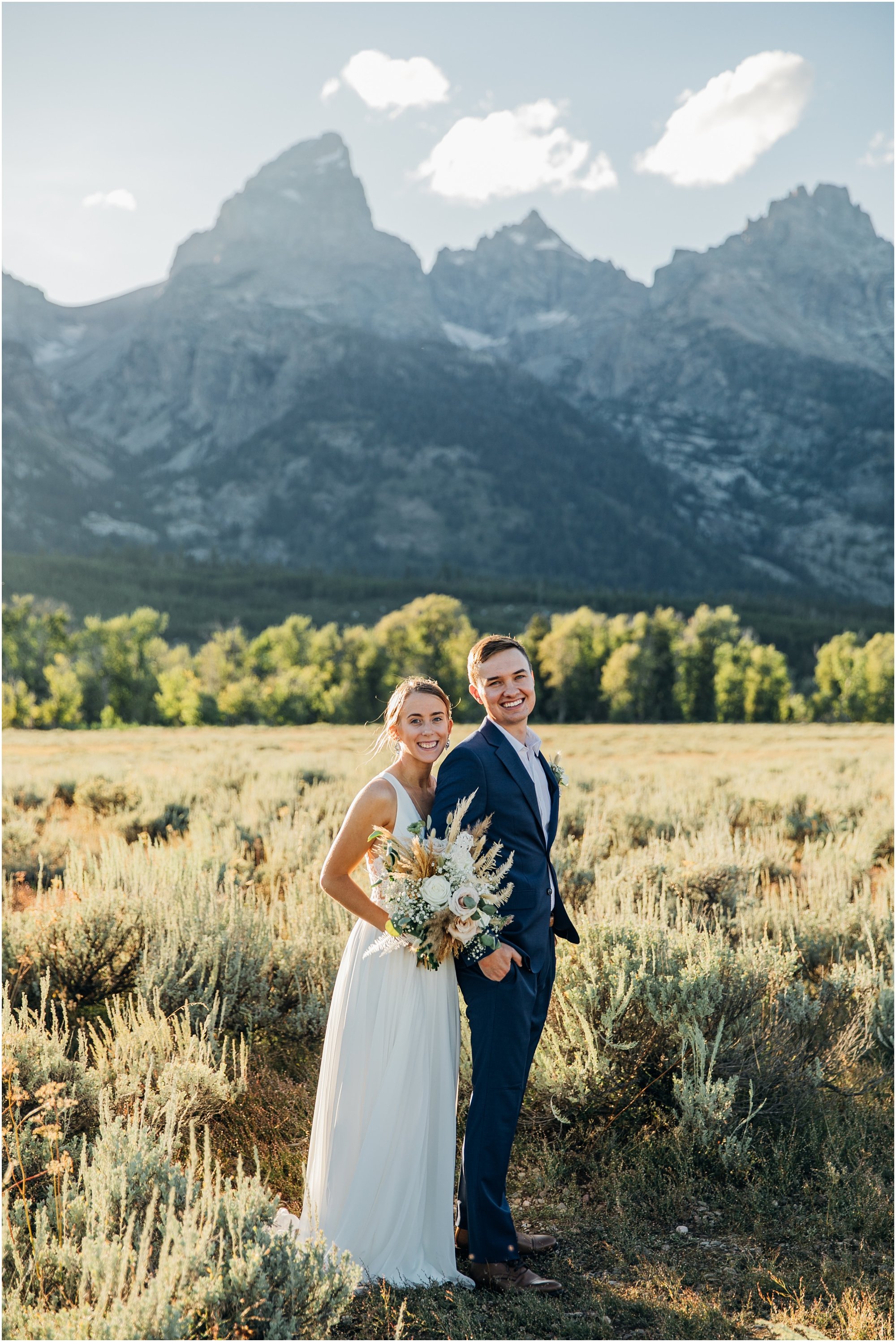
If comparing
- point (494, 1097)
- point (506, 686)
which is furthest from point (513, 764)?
point (494, 1097)

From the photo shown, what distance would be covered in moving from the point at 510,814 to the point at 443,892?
509 mm

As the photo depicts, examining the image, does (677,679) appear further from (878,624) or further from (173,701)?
(878,624)

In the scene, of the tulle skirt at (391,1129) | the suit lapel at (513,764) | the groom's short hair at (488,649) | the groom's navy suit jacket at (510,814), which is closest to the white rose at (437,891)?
the groom's navy suit jacket at (510,814)

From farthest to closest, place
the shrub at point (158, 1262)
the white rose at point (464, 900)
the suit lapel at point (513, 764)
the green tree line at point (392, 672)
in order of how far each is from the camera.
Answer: the green tree line at point (392, 672) < the suit lapel at point (513, 764) < the white rose at point (464, 900) < the shrub at point (158, 1262)

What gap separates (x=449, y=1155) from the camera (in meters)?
3.50

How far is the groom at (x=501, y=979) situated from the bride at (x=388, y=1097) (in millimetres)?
104

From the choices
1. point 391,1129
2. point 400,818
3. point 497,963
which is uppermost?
point 400,818

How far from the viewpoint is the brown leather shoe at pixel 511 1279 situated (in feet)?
11.1

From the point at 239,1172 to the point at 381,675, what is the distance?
216 ft

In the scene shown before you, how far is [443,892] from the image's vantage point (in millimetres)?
3119

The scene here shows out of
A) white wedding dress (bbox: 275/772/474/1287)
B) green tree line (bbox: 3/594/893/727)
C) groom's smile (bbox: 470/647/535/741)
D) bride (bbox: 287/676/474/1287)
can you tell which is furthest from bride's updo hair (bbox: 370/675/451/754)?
green tree line (bbox: 3/594/893/727)

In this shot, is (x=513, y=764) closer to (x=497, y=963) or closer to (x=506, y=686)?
(x=506, y=686)

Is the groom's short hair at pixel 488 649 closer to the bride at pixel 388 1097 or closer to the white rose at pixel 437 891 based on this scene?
the bride at pixel 388 1097

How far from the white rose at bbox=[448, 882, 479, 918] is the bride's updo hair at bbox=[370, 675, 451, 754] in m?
0.69
